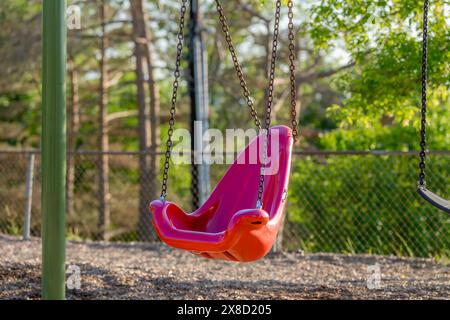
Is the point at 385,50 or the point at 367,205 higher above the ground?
the point at 385,50

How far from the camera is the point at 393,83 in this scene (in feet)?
20.8

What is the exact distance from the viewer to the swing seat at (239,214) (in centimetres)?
341

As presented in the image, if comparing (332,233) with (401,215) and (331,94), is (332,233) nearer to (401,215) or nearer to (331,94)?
(401,215)

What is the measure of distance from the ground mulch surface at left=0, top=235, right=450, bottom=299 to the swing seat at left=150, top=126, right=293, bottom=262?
694 mm

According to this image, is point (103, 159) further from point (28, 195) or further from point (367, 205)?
point (367, 205)

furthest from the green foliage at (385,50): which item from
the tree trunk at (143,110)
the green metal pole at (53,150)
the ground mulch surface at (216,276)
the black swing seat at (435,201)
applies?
the tree trunk at (143,110)

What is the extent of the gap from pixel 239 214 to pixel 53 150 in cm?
103

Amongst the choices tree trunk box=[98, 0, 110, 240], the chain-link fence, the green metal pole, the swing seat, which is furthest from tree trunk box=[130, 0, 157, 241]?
the green metal pole

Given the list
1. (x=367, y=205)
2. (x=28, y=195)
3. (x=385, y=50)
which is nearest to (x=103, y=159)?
(x=28, y=195)

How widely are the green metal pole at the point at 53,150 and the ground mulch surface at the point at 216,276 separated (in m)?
1.18

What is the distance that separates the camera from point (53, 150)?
11.6ft

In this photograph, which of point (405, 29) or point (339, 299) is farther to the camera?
point (405, 29)

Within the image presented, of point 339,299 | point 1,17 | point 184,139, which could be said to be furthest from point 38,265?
point 1,17

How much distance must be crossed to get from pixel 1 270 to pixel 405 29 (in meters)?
4.25
